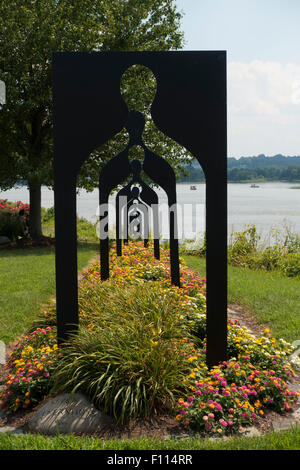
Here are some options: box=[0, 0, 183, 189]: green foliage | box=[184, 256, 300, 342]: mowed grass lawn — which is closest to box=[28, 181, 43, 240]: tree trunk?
box=[0, 0, 183, 189]: green foliage

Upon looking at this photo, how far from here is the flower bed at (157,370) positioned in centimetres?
326

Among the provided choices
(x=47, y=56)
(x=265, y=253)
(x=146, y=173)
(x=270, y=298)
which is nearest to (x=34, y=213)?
(x=47, y=56)

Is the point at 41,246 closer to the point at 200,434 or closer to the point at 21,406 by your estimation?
the point at 21,406

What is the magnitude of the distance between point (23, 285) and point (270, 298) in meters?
4.62

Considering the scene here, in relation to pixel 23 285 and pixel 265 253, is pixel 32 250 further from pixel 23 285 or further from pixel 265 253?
pixel 265 253

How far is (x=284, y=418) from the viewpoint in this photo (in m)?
3.34

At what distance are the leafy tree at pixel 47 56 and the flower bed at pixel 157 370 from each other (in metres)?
9.36

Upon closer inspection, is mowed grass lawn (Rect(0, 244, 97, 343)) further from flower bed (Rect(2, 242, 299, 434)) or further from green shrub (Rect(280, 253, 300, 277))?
green shrub (Rect(280, 253, 300, 277))

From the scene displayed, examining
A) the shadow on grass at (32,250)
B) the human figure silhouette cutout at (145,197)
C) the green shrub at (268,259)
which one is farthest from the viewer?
the shadow on grass at (32,250)

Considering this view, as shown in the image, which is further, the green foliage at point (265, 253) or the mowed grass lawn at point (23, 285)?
the green foliage at point (265, 253)

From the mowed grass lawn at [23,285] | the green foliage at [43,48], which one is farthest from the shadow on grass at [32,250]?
the green foliage at [43,48]

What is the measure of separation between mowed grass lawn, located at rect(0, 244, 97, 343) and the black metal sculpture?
186cm

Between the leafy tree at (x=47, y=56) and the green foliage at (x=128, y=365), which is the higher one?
the leafy tree at (x=47, y=56)

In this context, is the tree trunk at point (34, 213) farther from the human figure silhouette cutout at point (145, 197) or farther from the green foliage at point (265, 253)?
the green foliage at point (265, 253)
